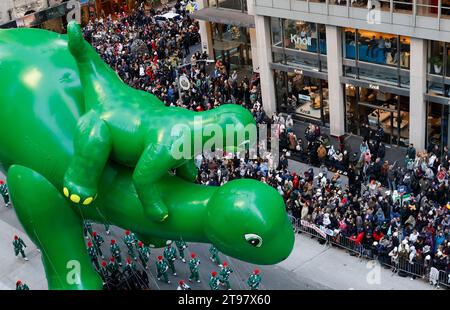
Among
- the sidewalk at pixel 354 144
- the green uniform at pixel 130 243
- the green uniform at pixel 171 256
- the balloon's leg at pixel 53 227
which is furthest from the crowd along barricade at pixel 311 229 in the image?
the balloon's leg at pixel 53 227

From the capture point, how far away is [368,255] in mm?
24406

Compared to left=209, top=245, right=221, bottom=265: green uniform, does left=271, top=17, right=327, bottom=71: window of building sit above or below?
above

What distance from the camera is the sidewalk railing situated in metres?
22.9

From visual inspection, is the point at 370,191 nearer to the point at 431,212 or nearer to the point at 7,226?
the point at 431,212

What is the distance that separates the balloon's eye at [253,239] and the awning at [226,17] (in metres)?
24.3

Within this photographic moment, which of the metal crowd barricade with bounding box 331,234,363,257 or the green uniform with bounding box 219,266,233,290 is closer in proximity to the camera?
the green uniform with bounding box 219,266,233,290

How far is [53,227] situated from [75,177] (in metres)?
1.97

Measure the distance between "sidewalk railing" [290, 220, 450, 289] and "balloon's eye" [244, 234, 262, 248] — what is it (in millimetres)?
10588

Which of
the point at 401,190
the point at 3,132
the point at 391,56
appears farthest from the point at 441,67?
the point at 3,132

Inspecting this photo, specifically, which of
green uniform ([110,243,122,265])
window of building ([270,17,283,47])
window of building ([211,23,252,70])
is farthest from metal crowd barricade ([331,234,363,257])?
window of building ([211,23,252,70])

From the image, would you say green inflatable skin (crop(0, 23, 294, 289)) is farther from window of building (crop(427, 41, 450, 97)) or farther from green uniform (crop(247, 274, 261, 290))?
window of building (crop(427, 41, 450, 97))

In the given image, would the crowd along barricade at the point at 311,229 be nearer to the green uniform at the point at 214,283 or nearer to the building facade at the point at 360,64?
the green uniform at the point at 214,283

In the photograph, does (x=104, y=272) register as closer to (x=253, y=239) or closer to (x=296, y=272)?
(x=296, y=272)

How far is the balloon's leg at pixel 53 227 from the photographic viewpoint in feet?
51.0
